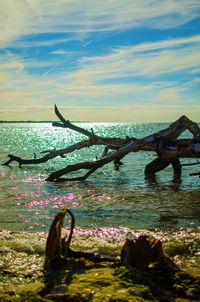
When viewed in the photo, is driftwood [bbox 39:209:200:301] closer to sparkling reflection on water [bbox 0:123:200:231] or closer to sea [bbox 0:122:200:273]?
sea [bbox 0:122:200:273]

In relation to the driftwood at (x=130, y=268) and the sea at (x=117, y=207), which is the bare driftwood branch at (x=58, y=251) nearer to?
the driftwood at (x=130, y=268)

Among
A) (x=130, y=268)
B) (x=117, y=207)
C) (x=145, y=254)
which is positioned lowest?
(x=117, y=207)

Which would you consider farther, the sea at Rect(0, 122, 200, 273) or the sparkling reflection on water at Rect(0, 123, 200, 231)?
the sparkling reflection on water at Rect(0, 123, 200, 231)

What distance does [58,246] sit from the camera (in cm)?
584

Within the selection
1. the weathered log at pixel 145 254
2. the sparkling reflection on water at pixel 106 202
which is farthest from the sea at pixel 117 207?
the weathered log at pixel 145 254

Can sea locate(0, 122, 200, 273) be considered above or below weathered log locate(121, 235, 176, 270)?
below

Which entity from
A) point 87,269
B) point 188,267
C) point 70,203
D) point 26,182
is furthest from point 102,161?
point 87,269

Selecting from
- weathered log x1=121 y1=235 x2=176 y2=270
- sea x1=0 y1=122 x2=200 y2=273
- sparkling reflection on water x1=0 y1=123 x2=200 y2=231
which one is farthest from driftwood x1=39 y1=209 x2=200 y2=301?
sparkling reflection on water x1=0 y1=123 x2=200 y2=231

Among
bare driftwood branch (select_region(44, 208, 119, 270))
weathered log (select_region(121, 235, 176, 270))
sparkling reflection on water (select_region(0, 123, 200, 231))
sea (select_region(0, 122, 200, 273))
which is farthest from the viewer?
sparkling reflection on water (select_region(0, 123, 200, 231))

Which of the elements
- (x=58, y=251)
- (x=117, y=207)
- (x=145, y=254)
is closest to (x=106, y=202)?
(x=117, y=207)

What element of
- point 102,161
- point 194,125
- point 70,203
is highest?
point 194,125

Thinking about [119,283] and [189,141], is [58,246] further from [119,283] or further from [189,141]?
[189,141]

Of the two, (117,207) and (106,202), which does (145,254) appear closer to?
(117,207)

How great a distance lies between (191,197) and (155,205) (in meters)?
2.54
